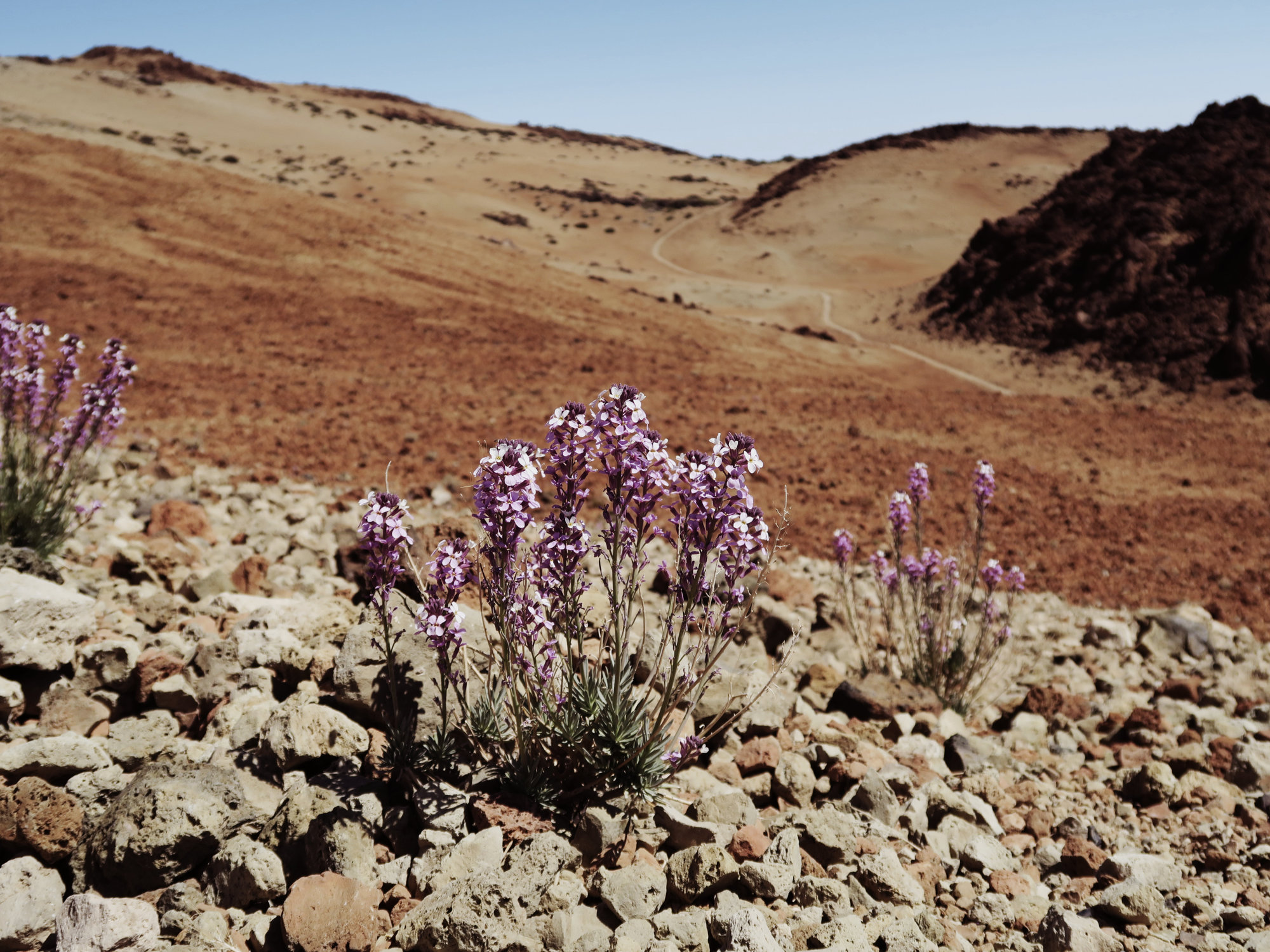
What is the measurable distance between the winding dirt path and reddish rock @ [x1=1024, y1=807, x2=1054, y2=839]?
1778 centimetres

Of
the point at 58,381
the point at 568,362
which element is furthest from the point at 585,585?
the point at 568,362

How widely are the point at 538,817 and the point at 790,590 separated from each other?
4.38 metres

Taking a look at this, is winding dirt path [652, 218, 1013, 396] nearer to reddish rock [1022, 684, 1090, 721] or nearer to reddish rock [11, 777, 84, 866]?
reddish rock [1022, 684, 1090, 721]

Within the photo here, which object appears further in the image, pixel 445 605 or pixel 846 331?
pixel 846 331

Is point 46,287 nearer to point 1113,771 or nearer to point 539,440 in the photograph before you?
point 539,440

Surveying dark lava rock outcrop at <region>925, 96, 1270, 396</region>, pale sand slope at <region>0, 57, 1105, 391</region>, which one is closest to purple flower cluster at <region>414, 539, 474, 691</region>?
pale sand slope at <region>0, 57, 1105, 391</region>

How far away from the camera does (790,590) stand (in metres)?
7.19

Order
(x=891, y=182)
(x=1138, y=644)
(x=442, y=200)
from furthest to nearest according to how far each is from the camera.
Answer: (x=891, y=182), (x=442, y=200), (x=1138, y=644)

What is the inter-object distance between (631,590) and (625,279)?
3434cm

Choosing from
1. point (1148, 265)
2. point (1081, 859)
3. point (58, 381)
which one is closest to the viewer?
point (1081, 859)

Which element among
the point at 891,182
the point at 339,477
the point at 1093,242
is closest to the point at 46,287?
the point at 339,477

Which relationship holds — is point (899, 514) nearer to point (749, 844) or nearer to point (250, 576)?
point (749, 844)

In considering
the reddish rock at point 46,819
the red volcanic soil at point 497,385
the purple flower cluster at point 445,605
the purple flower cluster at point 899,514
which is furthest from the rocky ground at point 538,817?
the red volcanic soil at point 497,385

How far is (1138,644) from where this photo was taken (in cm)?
712
